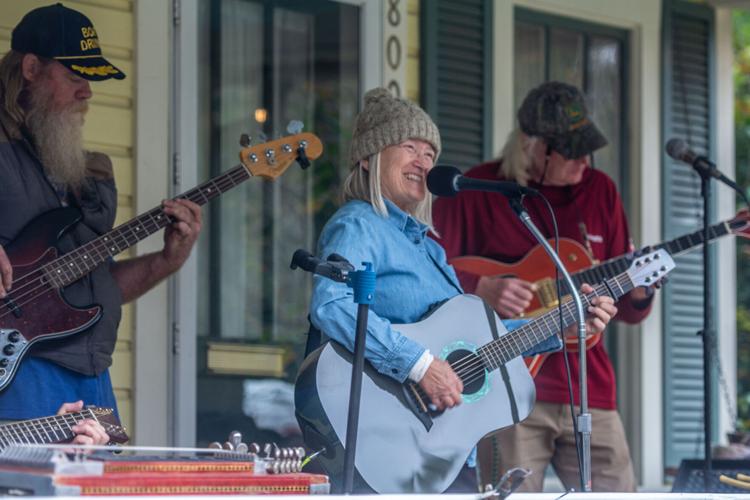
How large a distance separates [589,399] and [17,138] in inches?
91.2

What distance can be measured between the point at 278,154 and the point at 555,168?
4.00 ft

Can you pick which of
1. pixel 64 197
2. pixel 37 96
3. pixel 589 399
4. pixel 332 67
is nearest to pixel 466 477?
pixel 589 399

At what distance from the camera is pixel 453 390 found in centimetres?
401

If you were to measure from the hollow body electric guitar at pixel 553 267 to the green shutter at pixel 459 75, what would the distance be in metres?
0.98

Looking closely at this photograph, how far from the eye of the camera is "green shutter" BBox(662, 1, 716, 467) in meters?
6.57

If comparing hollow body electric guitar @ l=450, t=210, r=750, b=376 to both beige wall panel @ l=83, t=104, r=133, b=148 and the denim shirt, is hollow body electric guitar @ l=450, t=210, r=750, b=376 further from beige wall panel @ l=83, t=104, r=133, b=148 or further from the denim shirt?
beige wall panel @ l=83, t=104, r=133, b=148

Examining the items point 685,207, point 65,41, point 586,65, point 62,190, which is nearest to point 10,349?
point 62,190

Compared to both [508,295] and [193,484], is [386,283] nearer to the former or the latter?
[508,295]

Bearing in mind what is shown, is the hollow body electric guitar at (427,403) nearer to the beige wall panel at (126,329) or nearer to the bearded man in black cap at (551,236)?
the bearded man in black cap at (551,236)

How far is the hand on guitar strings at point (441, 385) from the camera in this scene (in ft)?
13.0

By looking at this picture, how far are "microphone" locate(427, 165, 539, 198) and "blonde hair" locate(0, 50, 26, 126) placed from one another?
136 centimetres

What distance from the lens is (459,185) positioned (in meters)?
4.00

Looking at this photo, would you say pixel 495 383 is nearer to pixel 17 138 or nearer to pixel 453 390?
pixel 453 390

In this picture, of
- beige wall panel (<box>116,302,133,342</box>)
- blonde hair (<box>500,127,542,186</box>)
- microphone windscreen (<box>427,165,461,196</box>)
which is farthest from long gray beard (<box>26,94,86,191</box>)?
blonde hair (<box>500,127,542,186</box>)
